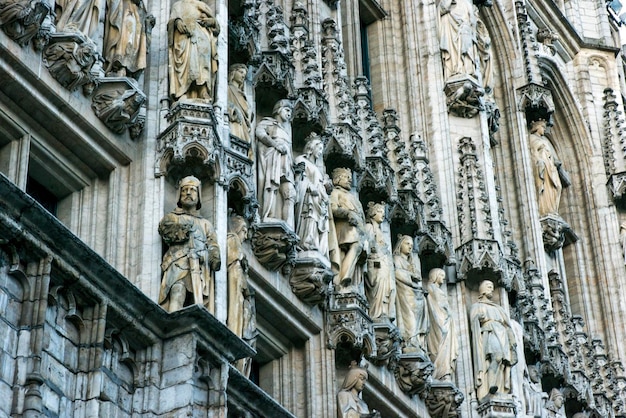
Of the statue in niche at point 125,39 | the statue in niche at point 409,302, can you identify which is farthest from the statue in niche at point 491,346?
the statue in niche at point 125,39

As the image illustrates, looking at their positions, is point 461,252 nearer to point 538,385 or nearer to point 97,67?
point 538,385

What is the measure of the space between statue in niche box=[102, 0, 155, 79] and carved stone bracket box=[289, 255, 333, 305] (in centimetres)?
351

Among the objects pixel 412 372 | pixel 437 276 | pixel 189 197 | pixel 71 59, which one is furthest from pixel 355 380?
pixel 71 59

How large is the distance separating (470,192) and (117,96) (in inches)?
384

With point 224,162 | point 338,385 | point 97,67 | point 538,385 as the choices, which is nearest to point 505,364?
point 538,385

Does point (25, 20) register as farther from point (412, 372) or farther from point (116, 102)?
point (412, 372)

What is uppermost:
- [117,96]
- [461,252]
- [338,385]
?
[461,252]

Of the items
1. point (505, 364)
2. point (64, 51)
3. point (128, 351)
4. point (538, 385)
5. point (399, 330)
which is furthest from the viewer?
point (538, 385)

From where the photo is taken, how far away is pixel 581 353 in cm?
2950

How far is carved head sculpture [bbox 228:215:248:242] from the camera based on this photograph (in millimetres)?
18869

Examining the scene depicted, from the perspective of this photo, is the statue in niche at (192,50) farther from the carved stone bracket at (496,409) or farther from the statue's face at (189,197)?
the carved stone bracket at (496,409)

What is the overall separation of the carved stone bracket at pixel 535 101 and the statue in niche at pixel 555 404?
6.95 meters

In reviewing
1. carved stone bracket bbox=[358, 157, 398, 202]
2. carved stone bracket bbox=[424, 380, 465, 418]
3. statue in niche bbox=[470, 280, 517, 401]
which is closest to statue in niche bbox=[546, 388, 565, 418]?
statue in niche bbox=[470, 280, 517, 401]

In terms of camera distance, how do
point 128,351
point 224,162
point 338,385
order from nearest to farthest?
point 128,351
point 224,162
point 338,385
